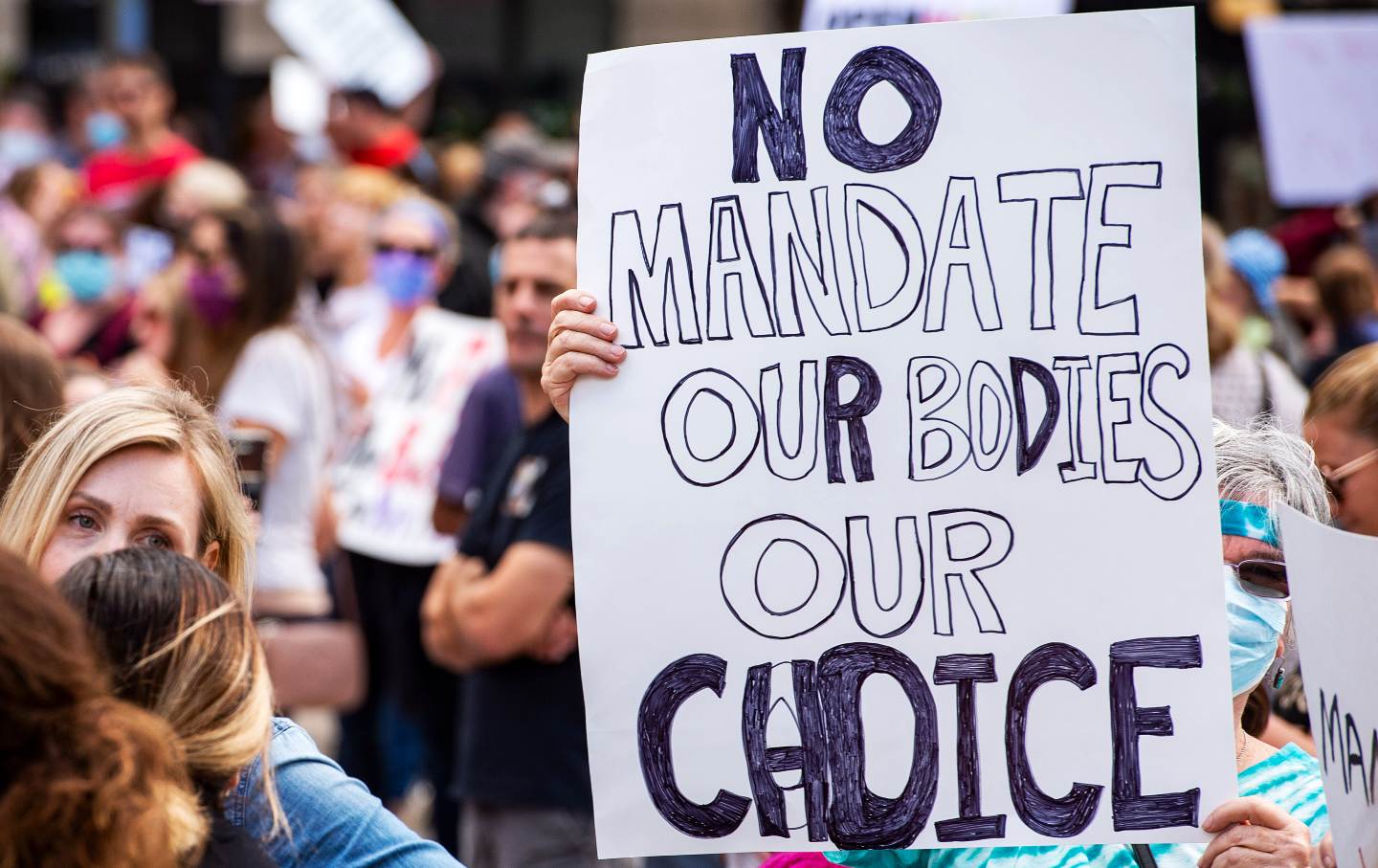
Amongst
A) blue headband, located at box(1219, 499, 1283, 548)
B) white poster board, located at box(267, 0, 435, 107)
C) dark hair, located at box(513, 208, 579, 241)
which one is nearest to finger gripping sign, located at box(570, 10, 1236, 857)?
blue headband, located at box(1219, 499, 1283, 548)

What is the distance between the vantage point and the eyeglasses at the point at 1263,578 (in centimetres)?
231

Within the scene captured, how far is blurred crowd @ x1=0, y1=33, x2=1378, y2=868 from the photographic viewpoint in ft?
5.78

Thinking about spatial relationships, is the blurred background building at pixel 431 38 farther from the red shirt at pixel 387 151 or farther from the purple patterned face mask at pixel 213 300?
the purple patterned face mask at pixel 213 300

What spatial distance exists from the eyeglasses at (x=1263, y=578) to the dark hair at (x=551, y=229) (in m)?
2.40

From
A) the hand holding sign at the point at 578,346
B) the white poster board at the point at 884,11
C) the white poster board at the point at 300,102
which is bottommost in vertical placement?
the hand holding sign at the point at 578,346

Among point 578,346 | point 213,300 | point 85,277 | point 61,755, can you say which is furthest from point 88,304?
point 61,755

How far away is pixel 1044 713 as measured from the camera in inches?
86.0

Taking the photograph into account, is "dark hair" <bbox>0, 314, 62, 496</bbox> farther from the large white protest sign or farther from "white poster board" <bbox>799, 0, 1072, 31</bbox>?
"white poster board" <bbox>799, 0, 1072, 31</bbox>

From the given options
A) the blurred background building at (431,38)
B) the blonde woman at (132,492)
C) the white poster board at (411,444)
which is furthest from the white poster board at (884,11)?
the blurred background building at (431,38)

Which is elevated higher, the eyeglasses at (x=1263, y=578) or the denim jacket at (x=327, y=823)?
the eyeglasses at (x=1263, y=578)

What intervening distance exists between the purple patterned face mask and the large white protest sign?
13.6 ft

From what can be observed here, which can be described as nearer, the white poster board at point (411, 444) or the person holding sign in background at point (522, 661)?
the person holding sign in background at point (522, 661)

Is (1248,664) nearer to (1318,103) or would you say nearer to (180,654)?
(180,654)

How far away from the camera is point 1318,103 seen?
6.26 meters
